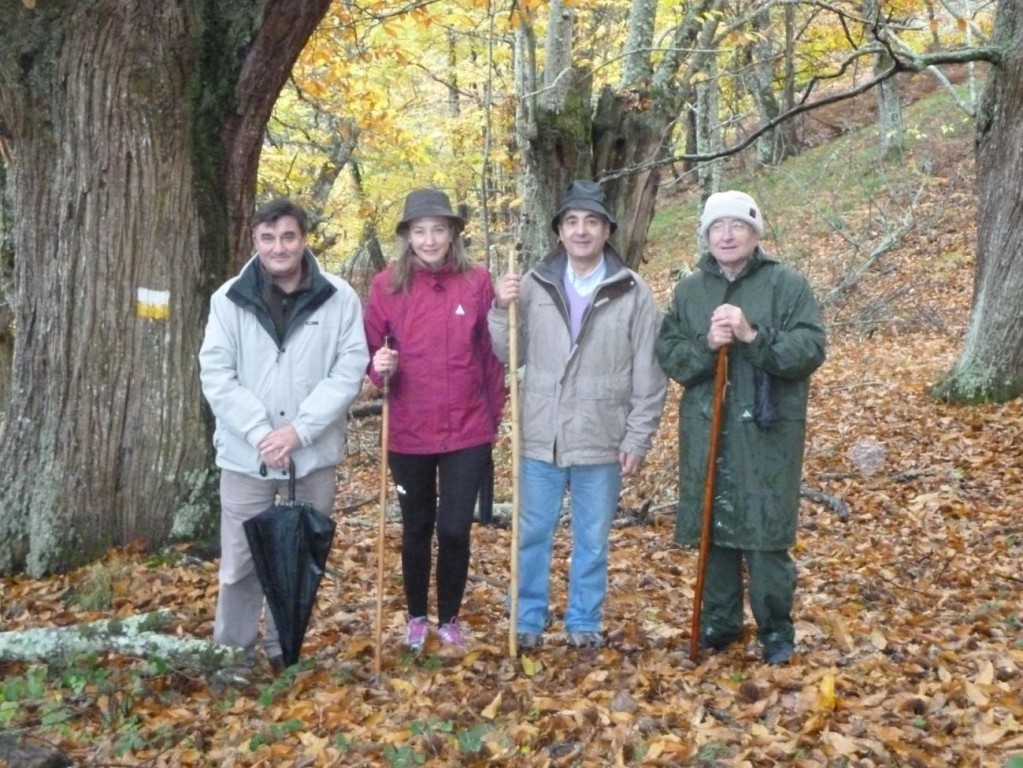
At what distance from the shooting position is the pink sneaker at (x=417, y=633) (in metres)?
5.00

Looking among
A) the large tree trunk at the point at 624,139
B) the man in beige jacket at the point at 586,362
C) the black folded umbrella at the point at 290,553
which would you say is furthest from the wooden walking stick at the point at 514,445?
the large tree trunk at the point at 624,139

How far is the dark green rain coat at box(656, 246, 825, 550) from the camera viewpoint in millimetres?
4453

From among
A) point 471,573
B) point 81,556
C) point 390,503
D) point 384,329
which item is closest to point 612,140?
point 390,503

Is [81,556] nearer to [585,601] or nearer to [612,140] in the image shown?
[585,601]

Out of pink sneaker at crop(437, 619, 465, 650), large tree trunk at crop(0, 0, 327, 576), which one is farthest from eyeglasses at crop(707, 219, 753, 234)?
large tree trunk at crop(0, 0, 327, 576)

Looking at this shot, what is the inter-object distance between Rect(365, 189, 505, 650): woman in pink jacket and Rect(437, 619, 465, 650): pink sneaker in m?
0.45

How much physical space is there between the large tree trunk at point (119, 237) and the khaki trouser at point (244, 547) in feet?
3.95

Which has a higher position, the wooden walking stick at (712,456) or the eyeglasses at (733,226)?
the eyeglasses at (733,226)

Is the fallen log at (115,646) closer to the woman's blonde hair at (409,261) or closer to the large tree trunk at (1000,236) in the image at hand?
the woman's blonde hair at (409,261)

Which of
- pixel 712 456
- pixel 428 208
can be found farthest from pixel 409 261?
pixel 712 456

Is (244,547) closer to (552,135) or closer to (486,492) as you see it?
(486,492)

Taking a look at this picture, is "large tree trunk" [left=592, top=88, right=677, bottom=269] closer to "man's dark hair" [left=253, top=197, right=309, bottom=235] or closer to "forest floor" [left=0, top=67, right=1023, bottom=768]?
"forest floor" [left=0, top=67, right=1023, bottom=768]

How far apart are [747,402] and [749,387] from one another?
2.5 inches

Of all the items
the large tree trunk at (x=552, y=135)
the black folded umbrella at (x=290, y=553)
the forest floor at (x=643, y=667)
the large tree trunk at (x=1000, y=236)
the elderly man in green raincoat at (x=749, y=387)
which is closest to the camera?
the forest floor at (x=643, y=667)
